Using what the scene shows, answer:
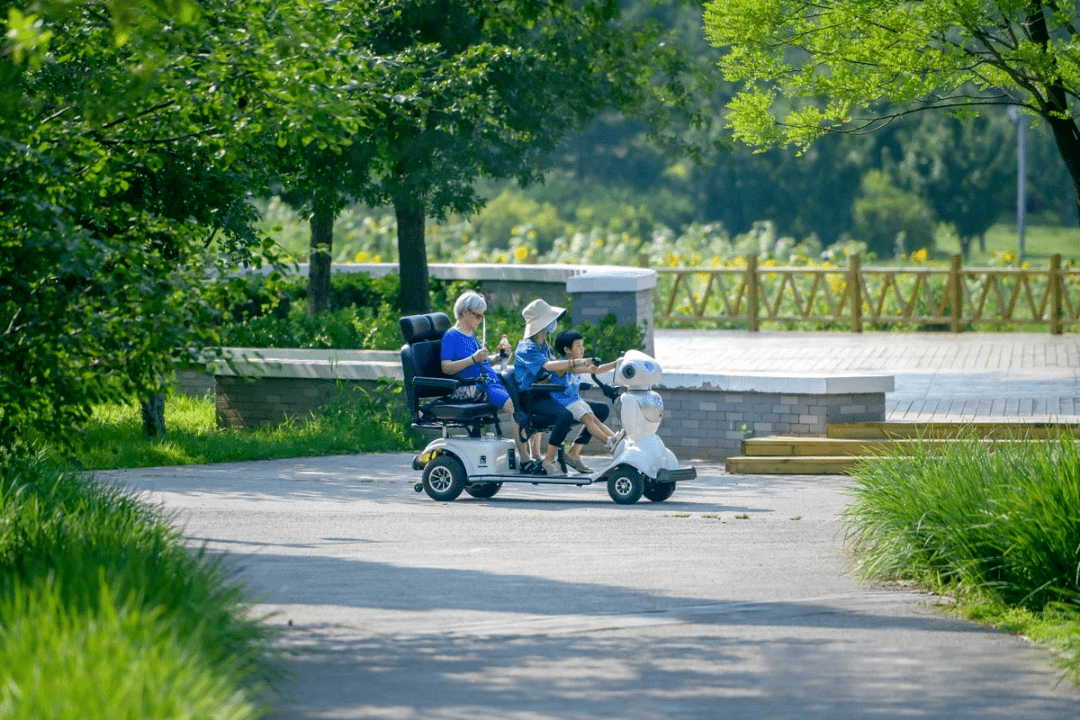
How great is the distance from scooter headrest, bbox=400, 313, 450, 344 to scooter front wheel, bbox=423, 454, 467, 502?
0.96m

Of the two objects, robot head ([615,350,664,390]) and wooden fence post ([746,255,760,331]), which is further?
wooden fence post ([746,255,760,331])

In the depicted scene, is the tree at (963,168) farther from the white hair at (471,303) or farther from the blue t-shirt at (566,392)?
the white hair at (471,303)

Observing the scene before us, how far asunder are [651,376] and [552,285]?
32.3 feet

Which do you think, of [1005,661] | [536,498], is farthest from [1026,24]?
[1005,661]

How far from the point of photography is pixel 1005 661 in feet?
20.7

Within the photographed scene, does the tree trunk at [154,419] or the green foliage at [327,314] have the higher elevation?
the green foliage at [327,314]

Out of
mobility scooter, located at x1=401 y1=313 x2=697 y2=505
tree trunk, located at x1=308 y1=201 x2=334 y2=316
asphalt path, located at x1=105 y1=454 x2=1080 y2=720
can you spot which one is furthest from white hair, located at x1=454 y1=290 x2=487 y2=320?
tree trunk, located at x1=308 y1=201 x2=334 y2=316

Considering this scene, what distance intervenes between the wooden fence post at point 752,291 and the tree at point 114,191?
16.6 metres

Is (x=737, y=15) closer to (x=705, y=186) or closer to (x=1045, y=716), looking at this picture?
(x=1045, y=716)

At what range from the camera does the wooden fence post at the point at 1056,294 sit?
72.9 feet

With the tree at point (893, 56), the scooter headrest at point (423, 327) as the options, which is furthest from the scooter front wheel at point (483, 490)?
the tree at point (893, 56)

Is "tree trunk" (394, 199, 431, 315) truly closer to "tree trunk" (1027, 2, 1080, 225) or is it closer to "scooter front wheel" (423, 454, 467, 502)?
"scooter front wheel" (423, 454, 467, 502)

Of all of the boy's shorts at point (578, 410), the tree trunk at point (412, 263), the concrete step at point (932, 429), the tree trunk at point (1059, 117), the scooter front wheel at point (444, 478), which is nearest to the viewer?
the tree trunk at point (1059, 117)

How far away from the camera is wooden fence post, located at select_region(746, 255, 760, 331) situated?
79.3 feet
